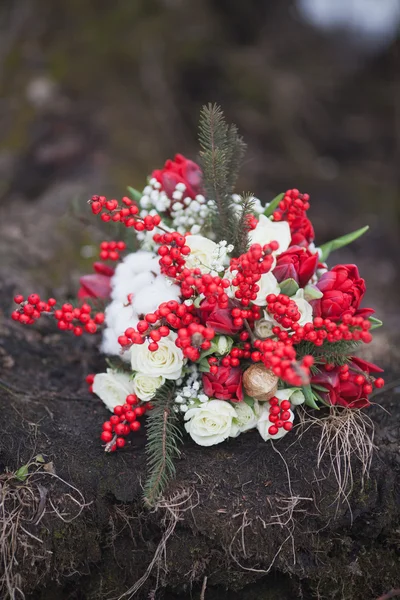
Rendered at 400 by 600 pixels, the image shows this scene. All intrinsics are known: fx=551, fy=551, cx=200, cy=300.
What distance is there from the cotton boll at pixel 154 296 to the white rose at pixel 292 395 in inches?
17.3

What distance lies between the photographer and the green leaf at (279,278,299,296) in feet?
5.52

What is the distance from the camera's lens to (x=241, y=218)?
1.72 m

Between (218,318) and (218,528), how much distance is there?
0.61 meters

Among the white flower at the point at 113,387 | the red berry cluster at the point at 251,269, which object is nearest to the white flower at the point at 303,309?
the red berry cluster at the point at 251,269

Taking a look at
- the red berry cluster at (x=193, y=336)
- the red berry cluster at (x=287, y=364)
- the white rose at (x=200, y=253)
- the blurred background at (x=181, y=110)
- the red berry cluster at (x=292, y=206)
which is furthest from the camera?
the blurred background at (x=181, y=110)

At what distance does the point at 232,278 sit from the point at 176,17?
4.10 meters

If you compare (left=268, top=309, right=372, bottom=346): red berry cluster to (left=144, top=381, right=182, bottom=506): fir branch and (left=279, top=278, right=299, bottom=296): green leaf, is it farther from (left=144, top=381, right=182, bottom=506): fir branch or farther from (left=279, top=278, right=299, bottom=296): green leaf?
(left=144, top=381, right=182, bottom=506): fir branch

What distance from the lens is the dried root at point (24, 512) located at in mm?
1531

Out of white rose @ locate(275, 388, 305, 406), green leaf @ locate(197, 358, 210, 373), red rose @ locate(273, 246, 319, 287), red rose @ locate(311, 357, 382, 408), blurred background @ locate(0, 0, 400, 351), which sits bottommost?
green leaf @ locate(197, 358, 210, 373)

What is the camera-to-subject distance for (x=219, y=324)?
1646mm

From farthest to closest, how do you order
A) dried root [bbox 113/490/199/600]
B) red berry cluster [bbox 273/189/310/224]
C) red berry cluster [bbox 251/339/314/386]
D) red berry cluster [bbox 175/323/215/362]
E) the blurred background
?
the blurred background < red berry cluster [bbox 273/189/310/224] < dried root [bbox 113/490/199/600] < red berry cluster [bbox 175/323/215/362] < red berry cluster [bbox 251/339/314/386]

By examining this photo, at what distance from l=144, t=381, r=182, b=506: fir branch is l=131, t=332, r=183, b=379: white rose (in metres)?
0.11

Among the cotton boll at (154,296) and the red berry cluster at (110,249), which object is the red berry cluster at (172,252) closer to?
the cotton boll at (154,296)

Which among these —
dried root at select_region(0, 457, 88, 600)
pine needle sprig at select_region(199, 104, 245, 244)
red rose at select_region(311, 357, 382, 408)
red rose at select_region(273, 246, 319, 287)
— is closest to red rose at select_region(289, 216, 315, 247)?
red rose at select_region(273, 246, 319, 287)
